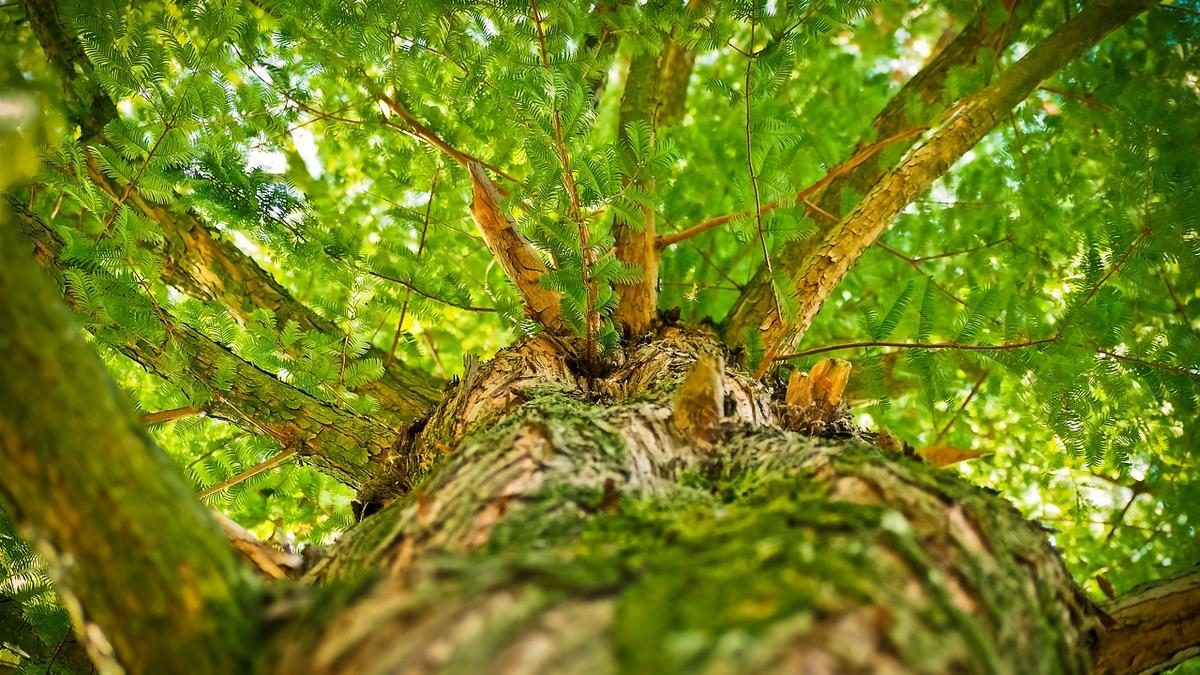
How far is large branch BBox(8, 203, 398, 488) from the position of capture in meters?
2.63

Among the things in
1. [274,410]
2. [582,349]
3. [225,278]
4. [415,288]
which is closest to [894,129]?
[582,349]

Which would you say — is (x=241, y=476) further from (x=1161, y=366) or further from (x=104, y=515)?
(x=1161, y=366)

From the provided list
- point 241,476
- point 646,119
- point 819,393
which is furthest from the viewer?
point 646,119

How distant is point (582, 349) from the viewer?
2664 millimetres

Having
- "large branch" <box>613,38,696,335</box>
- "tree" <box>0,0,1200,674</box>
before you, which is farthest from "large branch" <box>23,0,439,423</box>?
"large branch" <box>613,38,696,335</box>

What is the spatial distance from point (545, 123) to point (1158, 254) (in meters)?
2.02

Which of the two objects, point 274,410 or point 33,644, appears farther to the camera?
point 33,644

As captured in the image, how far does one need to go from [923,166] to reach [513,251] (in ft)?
5.20

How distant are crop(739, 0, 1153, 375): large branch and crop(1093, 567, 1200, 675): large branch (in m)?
1.19

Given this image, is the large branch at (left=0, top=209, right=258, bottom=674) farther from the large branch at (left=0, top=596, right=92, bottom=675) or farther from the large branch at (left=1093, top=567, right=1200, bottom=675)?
the large branch at (left=0, top=596, right=92, bottom=675)

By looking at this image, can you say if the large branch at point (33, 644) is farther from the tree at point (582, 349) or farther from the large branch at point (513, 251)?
the large branch at point (513, 251)

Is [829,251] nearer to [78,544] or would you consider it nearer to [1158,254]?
[1158,254]

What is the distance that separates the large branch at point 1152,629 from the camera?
60.2 inches

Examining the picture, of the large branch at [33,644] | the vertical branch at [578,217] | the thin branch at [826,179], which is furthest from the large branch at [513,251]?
the large branch at [33,644]
